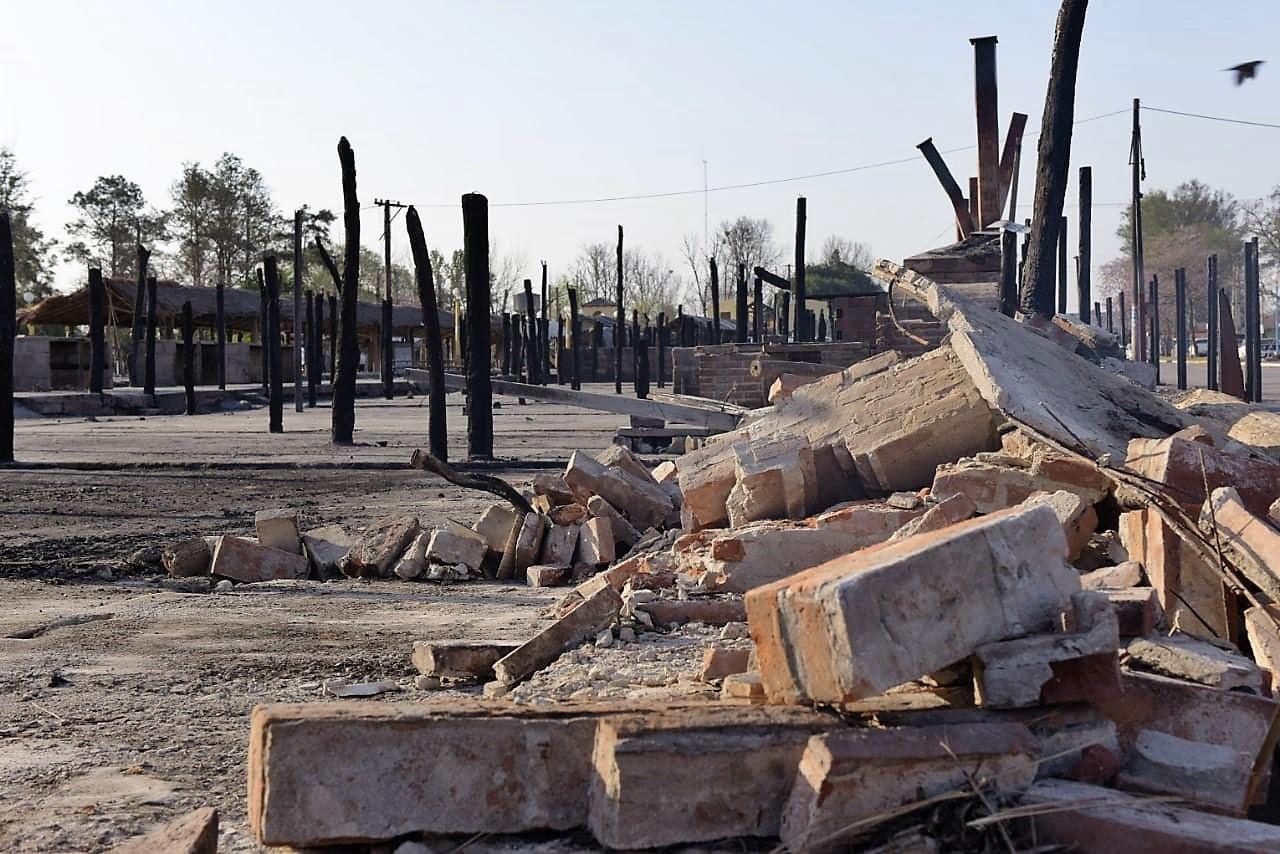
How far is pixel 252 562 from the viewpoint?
22.5 feet

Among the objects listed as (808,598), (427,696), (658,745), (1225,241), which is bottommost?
(427,696)

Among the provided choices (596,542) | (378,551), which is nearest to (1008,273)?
(596,542)

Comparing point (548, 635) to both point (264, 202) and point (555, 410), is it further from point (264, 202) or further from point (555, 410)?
point (264, 202)

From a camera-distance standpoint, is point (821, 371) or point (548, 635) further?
point (821, 371)

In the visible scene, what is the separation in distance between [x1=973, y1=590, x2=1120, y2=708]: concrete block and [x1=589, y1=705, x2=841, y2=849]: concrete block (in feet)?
1.23

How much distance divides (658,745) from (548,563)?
162 inches

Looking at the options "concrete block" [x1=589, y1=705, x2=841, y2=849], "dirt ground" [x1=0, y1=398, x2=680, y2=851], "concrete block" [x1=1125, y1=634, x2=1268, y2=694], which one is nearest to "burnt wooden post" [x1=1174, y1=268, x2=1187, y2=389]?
"dirt ground" [x1=0, y1=398, x2=680, y2=851]

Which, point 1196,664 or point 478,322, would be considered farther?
point 478,322

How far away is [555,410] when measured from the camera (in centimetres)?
2753

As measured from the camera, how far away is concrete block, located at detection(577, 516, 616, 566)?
6.81 m

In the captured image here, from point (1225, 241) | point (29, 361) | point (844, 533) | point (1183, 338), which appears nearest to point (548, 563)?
point (844, 533)

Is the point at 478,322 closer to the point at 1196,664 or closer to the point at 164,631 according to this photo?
the point at 164,631

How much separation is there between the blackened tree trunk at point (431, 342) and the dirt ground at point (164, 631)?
0.61 metres

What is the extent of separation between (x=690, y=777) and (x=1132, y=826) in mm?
858
